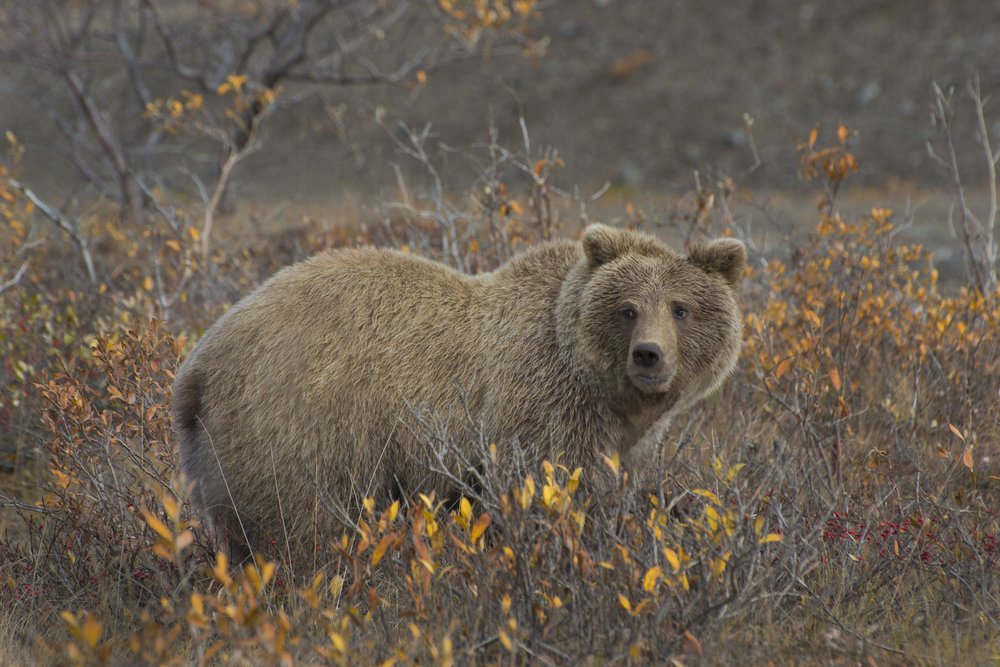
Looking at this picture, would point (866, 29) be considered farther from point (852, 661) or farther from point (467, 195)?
point (852, 661)

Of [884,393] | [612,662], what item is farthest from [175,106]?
[612,662]

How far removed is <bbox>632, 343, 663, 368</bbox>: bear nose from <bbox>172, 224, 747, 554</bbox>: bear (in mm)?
19

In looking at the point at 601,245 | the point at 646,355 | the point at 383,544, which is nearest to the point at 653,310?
the point at 646,355

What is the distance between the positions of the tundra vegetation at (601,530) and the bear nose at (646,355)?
1.01ft

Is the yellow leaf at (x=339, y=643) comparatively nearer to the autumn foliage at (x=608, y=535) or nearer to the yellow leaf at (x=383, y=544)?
the autumn foliage at (x=608, y=535)

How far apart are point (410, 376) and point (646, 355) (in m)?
1.10

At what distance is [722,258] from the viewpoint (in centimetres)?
435

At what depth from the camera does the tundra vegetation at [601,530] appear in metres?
3.12

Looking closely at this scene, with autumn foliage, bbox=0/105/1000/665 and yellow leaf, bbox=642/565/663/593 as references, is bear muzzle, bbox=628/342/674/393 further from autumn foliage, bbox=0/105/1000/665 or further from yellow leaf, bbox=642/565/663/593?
yellow leaf, bbox=642/565/663/593

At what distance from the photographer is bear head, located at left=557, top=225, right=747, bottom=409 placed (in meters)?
4.14

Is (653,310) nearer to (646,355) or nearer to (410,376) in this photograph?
(646,355)

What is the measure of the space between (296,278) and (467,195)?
3.38m

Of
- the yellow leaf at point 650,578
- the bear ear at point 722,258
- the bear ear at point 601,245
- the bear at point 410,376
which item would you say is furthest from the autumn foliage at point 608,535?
the bear ear at point 601,245

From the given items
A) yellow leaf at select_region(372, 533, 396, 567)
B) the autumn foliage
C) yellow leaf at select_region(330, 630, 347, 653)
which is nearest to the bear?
the autumn foliage
